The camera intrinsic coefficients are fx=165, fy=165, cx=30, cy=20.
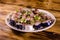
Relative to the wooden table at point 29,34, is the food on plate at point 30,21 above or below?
above

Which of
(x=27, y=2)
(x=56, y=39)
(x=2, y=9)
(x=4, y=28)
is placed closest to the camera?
(x=56, y=39)

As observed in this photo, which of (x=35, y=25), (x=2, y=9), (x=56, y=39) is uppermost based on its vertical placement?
(x=2, y=9)

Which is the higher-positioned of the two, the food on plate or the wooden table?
the food on plate

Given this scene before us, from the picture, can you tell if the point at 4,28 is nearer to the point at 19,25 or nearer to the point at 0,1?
the point at 19,25

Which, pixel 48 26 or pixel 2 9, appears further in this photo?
pixel 2 9

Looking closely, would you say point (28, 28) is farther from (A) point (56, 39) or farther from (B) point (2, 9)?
(B) point (2, 9)

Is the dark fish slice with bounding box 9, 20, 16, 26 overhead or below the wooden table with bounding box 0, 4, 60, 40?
overhead

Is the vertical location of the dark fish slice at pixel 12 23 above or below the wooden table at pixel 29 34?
above

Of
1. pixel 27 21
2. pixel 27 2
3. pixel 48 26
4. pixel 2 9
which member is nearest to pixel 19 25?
pixel 27 21

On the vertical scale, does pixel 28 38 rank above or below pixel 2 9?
below

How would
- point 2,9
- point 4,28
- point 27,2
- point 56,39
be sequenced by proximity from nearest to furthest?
point 56,39 → point 4,28 → point 2,9 → point 27,2
